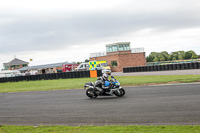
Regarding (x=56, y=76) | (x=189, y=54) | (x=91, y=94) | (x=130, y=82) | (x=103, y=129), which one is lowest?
(x=103, y=129)

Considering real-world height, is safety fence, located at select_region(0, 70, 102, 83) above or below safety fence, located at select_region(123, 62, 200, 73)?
below

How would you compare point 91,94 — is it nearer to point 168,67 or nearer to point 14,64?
point 168,67

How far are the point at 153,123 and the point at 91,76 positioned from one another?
26.3 meters

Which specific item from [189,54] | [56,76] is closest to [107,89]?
[56,76]

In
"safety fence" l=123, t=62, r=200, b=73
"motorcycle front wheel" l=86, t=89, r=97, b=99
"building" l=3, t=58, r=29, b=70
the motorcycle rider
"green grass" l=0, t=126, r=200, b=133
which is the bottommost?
"green grass" l=0, t=126, r=200, b=133

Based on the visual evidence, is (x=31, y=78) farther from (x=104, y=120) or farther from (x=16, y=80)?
(x=104, y=120)

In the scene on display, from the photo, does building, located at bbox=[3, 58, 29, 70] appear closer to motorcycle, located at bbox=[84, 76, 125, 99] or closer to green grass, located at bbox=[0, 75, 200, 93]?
green grass, located at bbox=[0, 75, 200, 93]

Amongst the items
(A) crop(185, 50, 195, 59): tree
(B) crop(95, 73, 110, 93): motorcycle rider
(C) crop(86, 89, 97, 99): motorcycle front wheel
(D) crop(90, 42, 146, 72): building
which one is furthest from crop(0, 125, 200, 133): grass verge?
(A) crop(185, 50, 195, 59): tree

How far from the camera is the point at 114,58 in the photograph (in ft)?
173

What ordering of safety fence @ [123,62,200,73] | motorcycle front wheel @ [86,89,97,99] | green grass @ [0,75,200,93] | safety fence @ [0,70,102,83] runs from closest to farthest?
motorcycle front wheel @ [86,89,97,99] → green grass @ [0,75,200,93] → safety fence @ [123,62,200,73] → safety fence @ [0,70,102,83]

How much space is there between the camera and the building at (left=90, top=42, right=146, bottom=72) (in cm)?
5153

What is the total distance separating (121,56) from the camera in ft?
169

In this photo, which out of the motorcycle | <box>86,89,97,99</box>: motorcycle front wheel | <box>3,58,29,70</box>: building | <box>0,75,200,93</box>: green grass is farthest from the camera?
<box>3,58,29,70</box>: building

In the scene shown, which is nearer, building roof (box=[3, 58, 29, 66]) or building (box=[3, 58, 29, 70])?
building (box=[3, 58, 29, 70])
